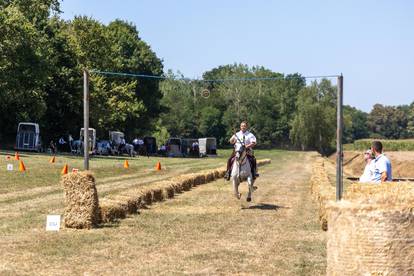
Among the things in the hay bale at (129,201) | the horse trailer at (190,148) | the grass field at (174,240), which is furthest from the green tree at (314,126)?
the hay bale at (129,201)

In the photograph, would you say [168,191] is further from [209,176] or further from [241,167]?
[209,176]

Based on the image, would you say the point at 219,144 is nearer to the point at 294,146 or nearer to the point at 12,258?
the point at 294,146

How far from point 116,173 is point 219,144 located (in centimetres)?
10779

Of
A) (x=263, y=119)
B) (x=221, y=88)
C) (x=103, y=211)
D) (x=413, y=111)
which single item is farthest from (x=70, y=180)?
(x=413, y=111)

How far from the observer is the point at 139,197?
18.1 m

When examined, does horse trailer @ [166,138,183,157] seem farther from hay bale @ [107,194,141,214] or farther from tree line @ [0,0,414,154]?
hay bale @ [107,194,141,214]

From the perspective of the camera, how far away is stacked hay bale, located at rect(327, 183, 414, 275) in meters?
7.12

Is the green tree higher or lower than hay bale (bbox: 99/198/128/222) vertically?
higher

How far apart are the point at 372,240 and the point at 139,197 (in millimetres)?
11460

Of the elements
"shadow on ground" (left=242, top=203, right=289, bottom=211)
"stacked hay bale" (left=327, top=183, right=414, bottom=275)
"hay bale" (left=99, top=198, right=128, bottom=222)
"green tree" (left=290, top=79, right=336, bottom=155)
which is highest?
"green tree" (left=290, top=79, right=336, bottom=155)

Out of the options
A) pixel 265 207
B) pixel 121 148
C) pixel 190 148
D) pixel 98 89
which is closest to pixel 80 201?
pixel 265 207

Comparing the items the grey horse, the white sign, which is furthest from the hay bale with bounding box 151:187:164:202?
the white sign

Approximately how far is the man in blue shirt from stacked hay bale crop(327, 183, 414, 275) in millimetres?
8362

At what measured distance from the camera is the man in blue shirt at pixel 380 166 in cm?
1556
